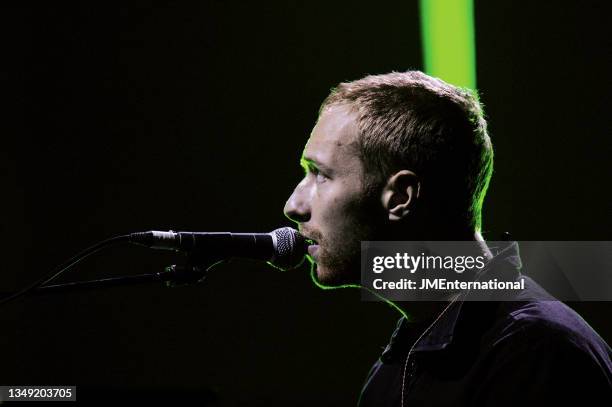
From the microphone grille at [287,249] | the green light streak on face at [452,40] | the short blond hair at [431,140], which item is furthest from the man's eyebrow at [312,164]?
the green light streak on face at [452,40]

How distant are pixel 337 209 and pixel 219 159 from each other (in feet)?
6.21

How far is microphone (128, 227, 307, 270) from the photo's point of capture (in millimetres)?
1581

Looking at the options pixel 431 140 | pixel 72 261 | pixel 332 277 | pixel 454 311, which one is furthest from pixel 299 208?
pixel 72 261

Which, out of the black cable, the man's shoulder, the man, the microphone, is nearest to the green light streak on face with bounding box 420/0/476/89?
the man

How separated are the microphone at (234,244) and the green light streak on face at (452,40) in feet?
5.95

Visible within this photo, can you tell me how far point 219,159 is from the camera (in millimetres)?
3623

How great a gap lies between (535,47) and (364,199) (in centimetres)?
193

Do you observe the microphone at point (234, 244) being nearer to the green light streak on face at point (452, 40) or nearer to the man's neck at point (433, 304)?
the man's neck at point (433, 304)

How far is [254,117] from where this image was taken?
3.61 m

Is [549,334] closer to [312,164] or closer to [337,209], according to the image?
[337,209]

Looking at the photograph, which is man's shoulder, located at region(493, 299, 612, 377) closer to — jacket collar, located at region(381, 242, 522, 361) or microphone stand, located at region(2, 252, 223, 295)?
jacket collar, located at region(381, 242, 522, 361)

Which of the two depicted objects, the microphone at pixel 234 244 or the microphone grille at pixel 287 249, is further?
the microphone grille at pixel 287 249

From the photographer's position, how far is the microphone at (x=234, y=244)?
62.2 inches

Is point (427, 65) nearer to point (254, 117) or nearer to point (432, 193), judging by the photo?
point (254, 117)
